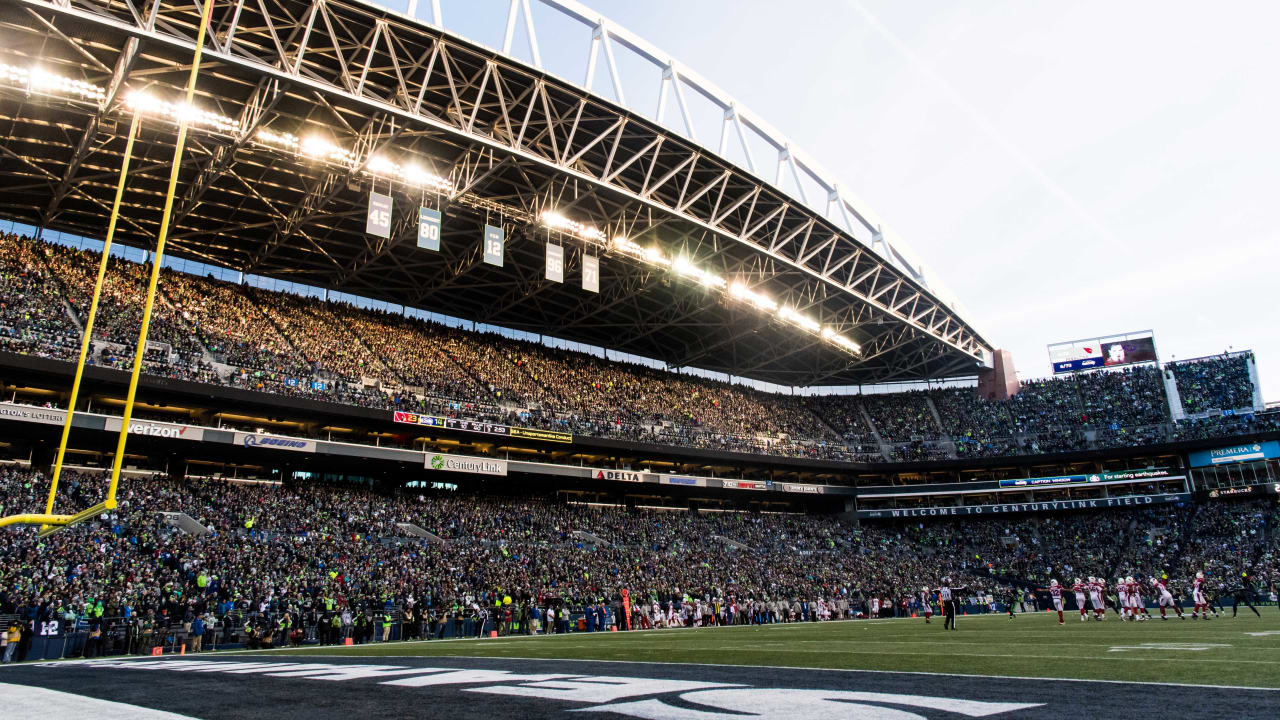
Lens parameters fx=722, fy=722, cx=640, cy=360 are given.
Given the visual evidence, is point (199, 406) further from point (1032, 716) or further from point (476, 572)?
point (1032, 716)

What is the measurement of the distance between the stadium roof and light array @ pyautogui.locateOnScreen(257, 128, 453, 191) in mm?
141

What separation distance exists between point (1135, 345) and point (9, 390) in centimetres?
6931

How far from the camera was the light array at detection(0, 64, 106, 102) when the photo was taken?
20484 mm

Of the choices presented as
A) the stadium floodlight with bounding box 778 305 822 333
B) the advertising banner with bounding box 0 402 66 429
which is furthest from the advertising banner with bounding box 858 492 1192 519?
the advertising banner with bounding box 0 402 66 429

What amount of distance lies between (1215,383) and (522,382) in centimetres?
4992

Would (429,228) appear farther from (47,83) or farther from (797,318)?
(797,318)

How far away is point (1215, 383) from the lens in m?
52.7

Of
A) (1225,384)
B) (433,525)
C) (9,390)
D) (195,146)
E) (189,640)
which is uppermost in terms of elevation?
(195,146)

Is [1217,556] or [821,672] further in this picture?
[1217,556]

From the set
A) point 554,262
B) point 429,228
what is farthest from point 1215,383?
point 429,228

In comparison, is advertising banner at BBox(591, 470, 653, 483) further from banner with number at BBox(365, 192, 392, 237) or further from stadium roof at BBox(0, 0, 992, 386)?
banner with number at BBox(365, 192, 392, 237)

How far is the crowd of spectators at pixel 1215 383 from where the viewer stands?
2034 inches

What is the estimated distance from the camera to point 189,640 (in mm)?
20297

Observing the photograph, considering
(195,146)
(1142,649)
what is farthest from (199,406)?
(1142,649)
